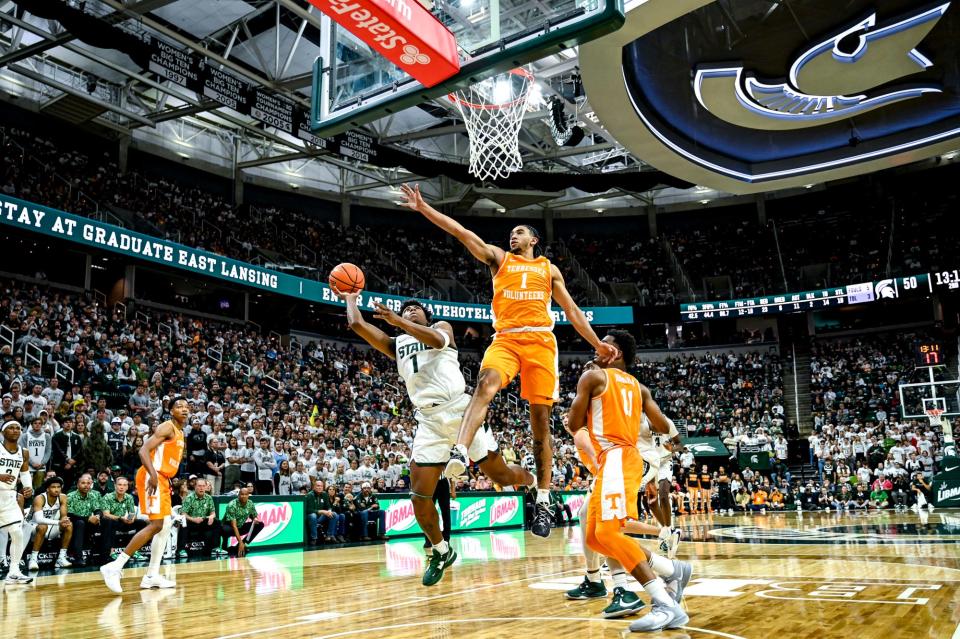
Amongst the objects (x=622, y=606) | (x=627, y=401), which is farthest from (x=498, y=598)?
(x=627, y=401)

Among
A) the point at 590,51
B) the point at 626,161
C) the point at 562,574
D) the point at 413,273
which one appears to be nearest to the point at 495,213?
the point at 413,273

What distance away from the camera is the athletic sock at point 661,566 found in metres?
4.63

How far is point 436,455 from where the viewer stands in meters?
5.72

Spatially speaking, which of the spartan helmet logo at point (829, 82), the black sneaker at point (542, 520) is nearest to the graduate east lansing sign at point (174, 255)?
the spartan helmet logo at point (829, 82)

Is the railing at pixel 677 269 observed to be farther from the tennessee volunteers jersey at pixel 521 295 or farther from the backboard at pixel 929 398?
the tennessee volunteers jersey at pixel 521 295

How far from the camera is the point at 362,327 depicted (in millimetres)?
5152

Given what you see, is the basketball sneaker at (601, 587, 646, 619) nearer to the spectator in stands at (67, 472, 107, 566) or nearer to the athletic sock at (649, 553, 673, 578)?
the athletic sock at (649, 553, 673, 578)

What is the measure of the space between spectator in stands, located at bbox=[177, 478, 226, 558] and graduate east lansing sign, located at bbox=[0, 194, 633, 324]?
444cm

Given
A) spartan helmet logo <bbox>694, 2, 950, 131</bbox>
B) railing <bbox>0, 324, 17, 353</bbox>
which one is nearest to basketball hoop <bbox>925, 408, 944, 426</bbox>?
spartan helmet logo <bbox>694, 2, 950, 131</bbox>

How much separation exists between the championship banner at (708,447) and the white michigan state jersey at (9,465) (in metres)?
21.5

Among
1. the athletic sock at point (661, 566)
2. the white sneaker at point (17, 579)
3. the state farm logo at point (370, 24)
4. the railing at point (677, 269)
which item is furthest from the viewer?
the railing at point (677, 269)

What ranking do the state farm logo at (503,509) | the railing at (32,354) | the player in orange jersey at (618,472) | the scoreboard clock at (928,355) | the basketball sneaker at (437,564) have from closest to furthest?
the player in orange jersey at (618,472), the basketball sneaker at (437,564), the railing at (32,354), the state farm logo at (503,509), the scoreboard clock at (928,355)

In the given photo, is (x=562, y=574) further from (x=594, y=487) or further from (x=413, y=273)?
(x=413, y=273)

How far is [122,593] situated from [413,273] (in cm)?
2347
